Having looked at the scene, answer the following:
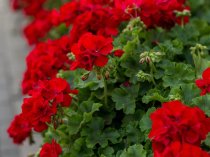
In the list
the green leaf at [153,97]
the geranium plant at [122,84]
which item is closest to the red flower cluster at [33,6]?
the geranium plant at [122,84]

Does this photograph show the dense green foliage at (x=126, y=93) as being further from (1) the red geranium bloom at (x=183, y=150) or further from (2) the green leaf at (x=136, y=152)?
(1) the red geranium bloom at (x=183, y=150)

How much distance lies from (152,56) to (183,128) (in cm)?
56

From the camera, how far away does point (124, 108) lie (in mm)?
2158

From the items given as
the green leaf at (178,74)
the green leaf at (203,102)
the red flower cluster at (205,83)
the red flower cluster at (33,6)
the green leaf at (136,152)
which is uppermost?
the red flower cluster at (205,83)

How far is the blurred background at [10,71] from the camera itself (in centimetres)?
370

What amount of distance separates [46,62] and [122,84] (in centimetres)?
43

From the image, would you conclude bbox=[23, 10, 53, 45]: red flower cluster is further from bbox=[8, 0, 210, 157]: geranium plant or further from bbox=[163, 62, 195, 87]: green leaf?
bbox=[163, 62, 195, 87]: green leaf

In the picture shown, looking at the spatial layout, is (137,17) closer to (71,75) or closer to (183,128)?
(71,75)

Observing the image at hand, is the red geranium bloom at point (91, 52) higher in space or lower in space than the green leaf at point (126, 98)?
higher

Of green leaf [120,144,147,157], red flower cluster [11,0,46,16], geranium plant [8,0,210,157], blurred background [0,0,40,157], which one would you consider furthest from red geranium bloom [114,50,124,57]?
red flower cluster [11,0,46,16]

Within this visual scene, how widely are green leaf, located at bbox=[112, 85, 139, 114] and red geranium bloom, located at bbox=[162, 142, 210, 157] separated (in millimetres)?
590

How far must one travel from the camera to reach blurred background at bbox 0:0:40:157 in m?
3.70

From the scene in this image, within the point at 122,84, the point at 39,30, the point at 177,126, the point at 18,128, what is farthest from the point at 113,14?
the point at 39,30

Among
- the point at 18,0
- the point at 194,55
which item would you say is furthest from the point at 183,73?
the point at 18,0
